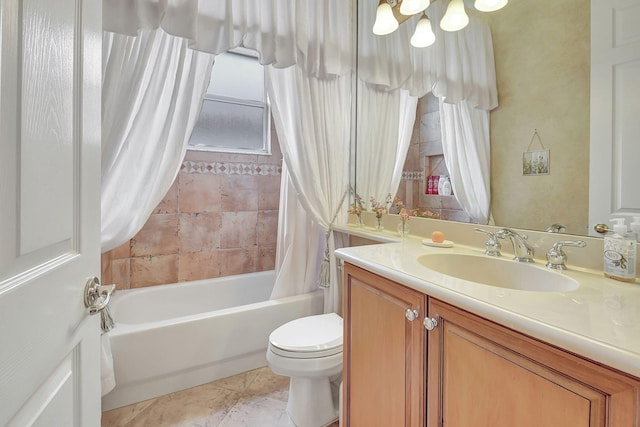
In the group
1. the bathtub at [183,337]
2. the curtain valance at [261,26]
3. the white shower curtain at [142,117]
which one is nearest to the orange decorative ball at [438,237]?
the bathtub at [183,337]

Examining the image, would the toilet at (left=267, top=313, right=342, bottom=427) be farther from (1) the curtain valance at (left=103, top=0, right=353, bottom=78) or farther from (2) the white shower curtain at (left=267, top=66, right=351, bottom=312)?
(1) the curtain valance at (left=103, top=0, right=353, bottom=78)

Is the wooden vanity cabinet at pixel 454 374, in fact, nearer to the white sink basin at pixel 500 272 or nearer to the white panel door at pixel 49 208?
the white sink basin at pixel 500 272

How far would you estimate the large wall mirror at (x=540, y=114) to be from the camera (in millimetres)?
1011

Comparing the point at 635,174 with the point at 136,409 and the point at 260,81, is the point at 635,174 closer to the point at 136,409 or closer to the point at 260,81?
the point at 136,409

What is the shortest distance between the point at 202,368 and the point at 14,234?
1693 mm

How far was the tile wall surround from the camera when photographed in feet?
7.51

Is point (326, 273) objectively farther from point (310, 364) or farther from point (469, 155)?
point (469, 155)

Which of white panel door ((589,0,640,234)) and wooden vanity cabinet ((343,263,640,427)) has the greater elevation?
white panel door ((589,0,640,234))

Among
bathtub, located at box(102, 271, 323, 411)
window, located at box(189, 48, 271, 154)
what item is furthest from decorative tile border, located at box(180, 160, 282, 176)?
bathtub, located at box(102, 271, 323, 411)

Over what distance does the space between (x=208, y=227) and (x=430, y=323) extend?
2114 mm

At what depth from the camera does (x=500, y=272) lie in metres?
1.10

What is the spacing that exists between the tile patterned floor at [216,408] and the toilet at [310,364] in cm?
10

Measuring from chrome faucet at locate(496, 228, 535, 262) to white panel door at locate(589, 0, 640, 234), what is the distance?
0.19 m

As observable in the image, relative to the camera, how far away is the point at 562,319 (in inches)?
23.5
